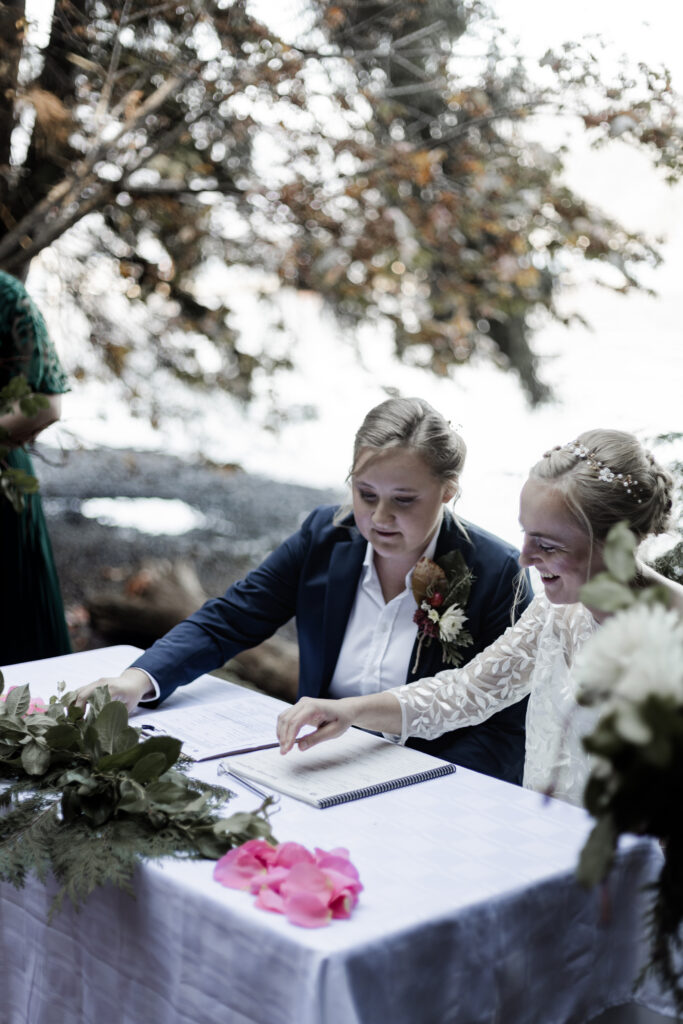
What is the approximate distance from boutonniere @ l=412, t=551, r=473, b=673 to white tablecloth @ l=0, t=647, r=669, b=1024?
543mm

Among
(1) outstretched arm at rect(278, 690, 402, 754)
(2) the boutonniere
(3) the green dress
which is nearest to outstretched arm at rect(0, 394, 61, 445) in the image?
(3) the green dress

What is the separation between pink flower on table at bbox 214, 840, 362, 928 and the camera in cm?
126

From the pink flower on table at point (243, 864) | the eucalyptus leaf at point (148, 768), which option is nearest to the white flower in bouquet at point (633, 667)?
the pink flower on table at point (243, 864)

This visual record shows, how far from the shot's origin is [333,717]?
6.19ft

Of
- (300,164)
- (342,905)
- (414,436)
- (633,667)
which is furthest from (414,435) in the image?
(300,164)

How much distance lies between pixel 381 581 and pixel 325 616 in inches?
6.4

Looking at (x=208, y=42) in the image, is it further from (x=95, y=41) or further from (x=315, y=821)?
(x=315, y=821)

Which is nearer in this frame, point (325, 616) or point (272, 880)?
point (272, 880)

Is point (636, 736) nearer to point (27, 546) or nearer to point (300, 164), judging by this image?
point (27, 546)

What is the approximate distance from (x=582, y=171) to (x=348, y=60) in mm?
1391

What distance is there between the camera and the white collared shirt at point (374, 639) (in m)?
2.39

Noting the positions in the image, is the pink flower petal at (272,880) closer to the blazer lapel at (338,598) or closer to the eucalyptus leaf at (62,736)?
the eucalyptus leaf at (62,736)

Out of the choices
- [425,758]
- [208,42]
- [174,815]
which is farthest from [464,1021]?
[208,42]

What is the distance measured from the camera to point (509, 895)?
4.57 ft
